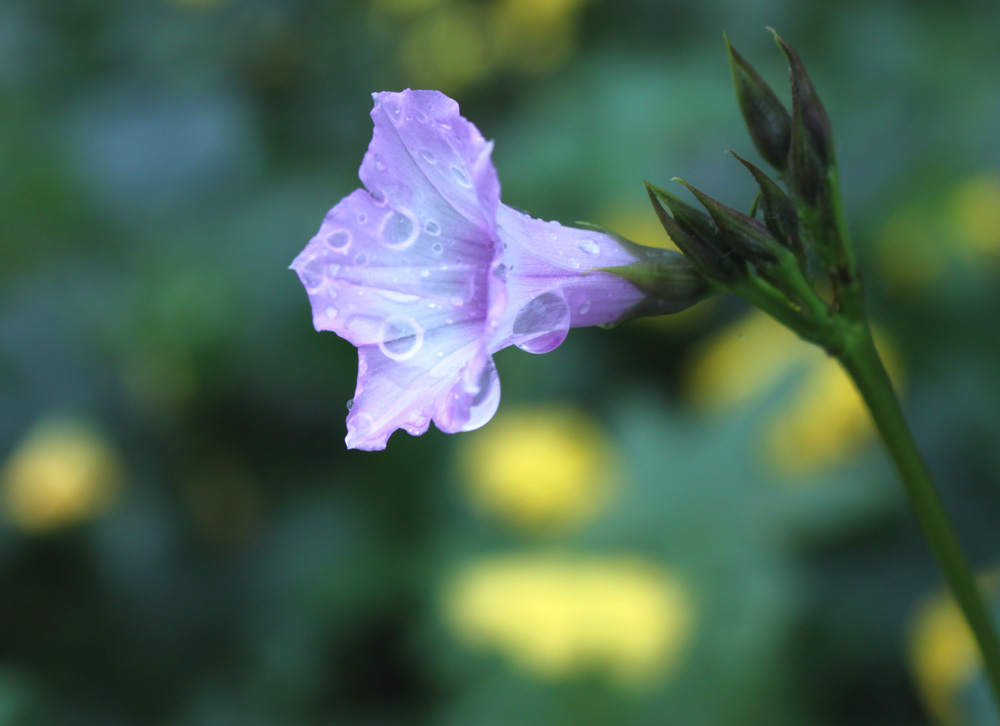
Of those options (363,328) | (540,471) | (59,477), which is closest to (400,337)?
(363,328)

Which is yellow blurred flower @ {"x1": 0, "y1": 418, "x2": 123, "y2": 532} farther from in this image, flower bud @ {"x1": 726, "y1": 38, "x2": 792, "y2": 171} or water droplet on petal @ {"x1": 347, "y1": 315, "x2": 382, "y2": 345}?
flower bud @ {"x1": 726, "y1": 38, "x2": 792, "y2": 171}

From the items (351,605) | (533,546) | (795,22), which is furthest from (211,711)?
(795,22)

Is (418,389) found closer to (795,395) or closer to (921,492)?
(921,492)

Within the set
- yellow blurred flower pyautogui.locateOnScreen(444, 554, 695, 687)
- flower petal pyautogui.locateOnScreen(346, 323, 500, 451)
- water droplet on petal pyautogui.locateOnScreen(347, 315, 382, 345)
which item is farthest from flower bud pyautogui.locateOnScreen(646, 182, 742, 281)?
yellow blurred flower pyautogui.locateOnScreen(444, 554, 695, 687)

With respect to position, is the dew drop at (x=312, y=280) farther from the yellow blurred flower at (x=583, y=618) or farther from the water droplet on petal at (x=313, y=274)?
the yellow blurred flower at (x=583, y=618)

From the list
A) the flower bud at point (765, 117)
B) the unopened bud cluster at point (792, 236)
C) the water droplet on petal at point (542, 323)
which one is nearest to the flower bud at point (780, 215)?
the unopened bud cluster at point (792, 236)

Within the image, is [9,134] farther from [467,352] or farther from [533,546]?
[467,352]
